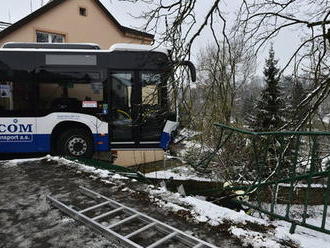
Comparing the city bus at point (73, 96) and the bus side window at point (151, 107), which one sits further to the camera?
the city bus at point (73, 96)

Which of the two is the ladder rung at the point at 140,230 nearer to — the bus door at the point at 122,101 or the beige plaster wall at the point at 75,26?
the bus door at the point at 122,101

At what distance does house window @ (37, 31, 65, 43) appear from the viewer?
15.2 meters

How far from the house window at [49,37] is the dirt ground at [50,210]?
37.2 ft

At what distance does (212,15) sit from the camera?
675 centimetres

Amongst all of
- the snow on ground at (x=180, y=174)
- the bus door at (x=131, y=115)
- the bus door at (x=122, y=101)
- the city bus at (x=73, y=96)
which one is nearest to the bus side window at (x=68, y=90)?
the city bus at (x=73, y=96)

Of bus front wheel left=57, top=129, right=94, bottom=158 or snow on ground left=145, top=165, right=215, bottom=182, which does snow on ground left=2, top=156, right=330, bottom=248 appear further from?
snow on ground left=145, top=165, right=215, bottom=182

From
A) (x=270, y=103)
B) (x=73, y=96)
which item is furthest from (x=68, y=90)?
(x=270, y=103)

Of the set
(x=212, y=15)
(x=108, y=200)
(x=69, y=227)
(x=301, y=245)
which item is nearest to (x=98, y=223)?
(x=69, y=227)

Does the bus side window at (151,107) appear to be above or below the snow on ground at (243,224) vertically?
above

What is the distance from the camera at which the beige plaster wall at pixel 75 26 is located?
14.7m

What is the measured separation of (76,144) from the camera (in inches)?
344

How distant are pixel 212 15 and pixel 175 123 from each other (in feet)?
10.9

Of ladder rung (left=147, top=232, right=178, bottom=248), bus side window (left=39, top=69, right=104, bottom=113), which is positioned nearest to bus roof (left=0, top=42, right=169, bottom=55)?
bus side window (left=39, top=69, right=104, bottom=113)

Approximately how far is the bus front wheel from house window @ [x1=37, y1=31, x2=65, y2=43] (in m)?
8.60
